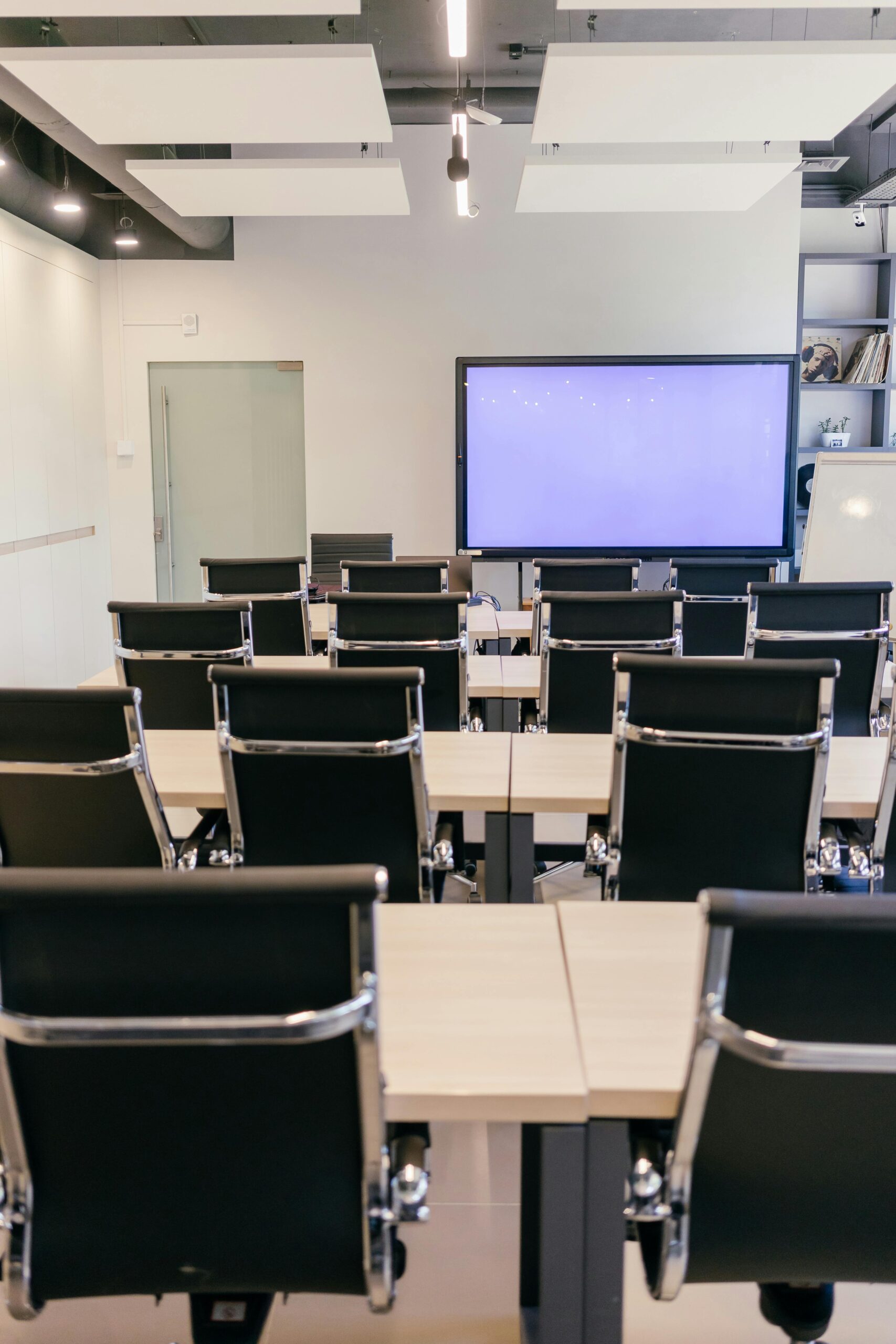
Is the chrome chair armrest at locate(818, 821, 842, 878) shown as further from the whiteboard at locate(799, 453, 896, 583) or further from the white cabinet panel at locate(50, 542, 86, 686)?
the white cabinet panel at locate(50, 542, 86, 686)

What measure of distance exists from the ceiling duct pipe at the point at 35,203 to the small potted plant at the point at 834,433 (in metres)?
5.44

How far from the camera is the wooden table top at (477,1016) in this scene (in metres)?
1.14

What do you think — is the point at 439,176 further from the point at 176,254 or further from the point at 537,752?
the point at 537,752

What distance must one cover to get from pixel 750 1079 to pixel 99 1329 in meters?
1.33

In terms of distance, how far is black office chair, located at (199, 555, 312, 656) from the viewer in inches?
183

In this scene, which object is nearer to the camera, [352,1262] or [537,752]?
[352,1262]

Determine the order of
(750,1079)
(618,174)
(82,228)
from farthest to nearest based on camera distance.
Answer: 1. (82,228)
2. (618,174)
3. (750,1079)

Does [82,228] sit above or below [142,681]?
above

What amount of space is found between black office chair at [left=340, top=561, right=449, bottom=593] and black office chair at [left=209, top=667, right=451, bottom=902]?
2.15m

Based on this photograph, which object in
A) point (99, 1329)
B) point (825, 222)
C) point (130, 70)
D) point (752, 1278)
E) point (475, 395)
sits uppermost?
point (825, 222)

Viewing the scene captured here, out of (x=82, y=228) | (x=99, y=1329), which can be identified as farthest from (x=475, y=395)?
(x=99, y=1329)

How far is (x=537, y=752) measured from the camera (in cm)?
271

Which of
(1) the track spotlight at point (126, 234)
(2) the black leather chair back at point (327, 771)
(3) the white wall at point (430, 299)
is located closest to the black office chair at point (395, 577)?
(2) the black leather chair back at point (327, 771)

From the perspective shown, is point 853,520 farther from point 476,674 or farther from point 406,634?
point 406,634
